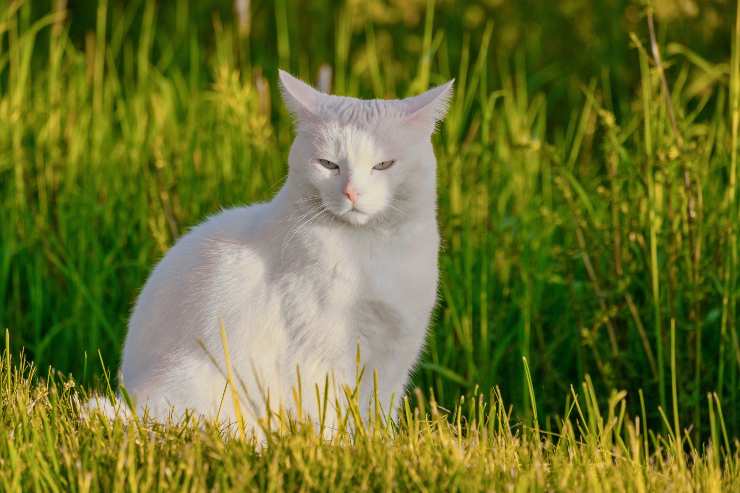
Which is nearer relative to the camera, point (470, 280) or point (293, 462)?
point (293, 462)

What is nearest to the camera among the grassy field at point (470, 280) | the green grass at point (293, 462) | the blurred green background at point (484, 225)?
the green grass at point (293, 462)

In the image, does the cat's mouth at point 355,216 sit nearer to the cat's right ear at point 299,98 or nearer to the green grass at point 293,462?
the cat's right ear at point 299,98

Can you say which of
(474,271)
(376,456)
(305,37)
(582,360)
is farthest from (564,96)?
(376,456)

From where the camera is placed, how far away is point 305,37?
6926 mm

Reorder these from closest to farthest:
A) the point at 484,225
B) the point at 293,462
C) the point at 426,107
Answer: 1. the point at 293,462
2. the point at 426,107
3. the point at 484,225

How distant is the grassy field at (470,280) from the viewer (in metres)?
2.30

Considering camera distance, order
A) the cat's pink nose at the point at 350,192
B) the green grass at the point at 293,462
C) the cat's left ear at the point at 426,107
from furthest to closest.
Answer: the cat's left ear at the point at 426,107
the cat's pink nose at the point at 350,192
the green grass at the point at 293,462

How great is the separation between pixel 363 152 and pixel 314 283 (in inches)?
13.1

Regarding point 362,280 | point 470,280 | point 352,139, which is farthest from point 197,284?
point 470,280

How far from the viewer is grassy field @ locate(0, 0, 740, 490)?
2.30 m

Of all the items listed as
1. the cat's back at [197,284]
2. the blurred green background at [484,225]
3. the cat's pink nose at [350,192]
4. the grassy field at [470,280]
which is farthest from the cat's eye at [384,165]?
the blurred green background at [484,225]

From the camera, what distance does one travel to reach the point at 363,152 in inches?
101

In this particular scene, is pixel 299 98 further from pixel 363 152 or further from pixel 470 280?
pixel 470 280

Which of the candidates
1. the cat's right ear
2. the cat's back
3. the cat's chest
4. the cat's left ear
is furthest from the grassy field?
the cat's right ear
